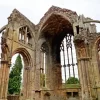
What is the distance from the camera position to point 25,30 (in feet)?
49.6

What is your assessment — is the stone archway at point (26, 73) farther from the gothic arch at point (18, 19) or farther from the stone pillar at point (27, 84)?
the gothic arch at point (18, 19)

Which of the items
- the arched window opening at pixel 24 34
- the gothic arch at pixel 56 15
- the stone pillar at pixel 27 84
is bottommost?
the stone pillar at pixel 27 84

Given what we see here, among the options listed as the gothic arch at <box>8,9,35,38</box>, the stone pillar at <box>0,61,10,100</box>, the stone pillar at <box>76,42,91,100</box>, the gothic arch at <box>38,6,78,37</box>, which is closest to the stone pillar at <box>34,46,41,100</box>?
the gothic arch at <box>8,9,35,38</box>

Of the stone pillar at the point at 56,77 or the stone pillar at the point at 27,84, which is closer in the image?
the stone pillar at the point at 27,84

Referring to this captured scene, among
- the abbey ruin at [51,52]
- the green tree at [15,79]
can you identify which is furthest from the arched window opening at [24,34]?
the green tree at [15,79]

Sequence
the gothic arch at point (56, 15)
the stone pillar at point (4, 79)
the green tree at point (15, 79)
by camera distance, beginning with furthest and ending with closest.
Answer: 1. the green tree at point (15, 79)
2. the gothic arch at point (56, 15)
3. the stone pillar at point (4, 79)

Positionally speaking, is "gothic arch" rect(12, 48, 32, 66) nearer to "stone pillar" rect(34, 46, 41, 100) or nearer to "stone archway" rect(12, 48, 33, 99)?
"stone archway" rect(12, 48, 33, 99)

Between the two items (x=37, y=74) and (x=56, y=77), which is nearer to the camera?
(x=37, y=74)

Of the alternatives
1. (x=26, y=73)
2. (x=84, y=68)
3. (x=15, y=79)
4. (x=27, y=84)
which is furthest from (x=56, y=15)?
(x=15, y=79)

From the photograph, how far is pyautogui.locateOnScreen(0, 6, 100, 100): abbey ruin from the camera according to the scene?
12.0m

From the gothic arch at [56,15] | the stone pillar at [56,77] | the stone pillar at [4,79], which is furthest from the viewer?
the stone pillar at [56,77]

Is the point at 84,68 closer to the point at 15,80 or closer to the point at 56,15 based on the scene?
the point at 56,15

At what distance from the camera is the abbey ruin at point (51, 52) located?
11961 millimetres

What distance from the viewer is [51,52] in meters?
18.4
